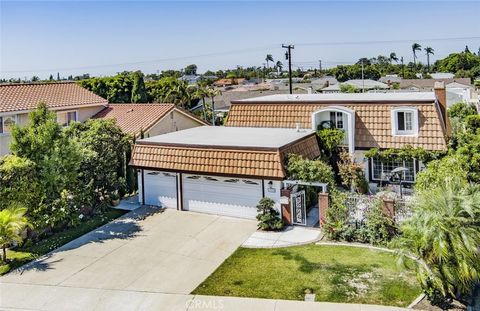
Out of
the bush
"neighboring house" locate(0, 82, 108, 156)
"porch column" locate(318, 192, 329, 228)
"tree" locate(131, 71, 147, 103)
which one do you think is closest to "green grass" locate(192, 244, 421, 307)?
"porch column" locate(318, 192, 329, 228)

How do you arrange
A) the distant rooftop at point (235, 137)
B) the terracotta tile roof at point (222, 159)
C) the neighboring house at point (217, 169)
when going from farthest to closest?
the distant rooftop at point (235, 137) < the neighboring house at point (217, 169) < the terracotta tile roof at point (222, 159)

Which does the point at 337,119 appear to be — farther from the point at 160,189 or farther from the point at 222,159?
the point at 160,189

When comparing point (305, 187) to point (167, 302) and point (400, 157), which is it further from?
point (167, 302)

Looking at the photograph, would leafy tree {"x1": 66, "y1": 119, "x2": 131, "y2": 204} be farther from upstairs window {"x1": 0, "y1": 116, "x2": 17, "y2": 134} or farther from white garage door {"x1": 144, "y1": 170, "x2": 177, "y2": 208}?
upstairs window {"x1": 0, "y1": 116, "x2": 17, "y2": 134}

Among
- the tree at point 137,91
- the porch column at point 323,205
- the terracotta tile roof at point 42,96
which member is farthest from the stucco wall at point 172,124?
the tree at point 137,91

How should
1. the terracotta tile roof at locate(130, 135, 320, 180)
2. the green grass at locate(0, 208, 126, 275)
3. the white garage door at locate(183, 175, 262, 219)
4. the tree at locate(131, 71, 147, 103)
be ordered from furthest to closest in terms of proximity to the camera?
the tree at locate(131, 71, 147, 103)
the white garage door at locate(183, 175, 262, 219)
the terracotta tile roof at locate(130, 135, 320, 180)
the green grass at locate(0, 208, 126, 275)

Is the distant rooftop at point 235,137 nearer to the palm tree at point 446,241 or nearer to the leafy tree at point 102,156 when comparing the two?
the leafy tree at point 102,156

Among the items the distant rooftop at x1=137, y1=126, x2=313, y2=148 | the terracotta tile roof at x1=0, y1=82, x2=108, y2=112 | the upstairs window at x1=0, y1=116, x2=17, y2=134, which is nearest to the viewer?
the distant rooftop at x1=137, y1=126, x2=313, y2=148

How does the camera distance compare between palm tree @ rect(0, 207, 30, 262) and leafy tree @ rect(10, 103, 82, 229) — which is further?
leafy tree @ rect(10, 103, 82, 229)
